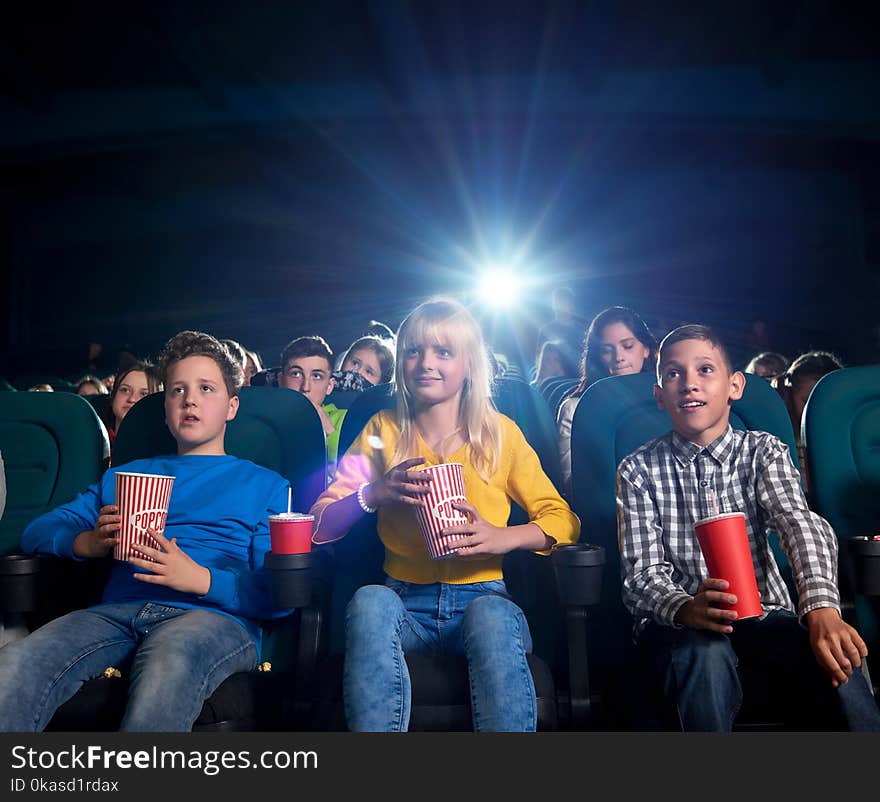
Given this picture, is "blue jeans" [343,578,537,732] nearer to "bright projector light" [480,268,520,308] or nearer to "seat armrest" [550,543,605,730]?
"seat armrest" [550,543,605,730]

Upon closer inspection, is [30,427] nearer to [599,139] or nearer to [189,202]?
[599,139]

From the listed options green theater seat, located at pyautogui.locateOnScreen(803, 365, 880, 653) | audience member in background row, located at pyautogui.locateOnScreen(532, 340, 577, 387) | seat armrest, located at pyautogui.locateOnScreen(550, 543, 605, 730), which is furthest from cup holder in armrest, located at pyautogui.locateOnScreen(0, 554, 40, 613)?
audience member in background row, located at pyautogui.locateOnScreen(532, 340, 577, 387)

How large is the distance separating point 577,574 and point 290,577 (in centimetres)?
52

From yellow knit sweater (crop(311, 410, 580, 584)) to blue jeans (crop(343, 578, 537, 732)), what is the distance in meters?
0.09

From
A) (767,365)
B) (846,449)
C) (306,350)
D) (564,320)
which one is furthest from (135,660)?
(564,320)

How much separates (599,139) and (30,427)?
8.30 meters

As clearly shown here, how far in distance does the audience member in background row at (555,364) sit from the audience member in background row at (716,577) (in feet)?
7.23

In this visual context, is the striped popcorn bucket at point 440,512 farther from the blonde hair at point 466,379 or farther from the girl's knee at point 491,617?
the blonde hair at point 466,379

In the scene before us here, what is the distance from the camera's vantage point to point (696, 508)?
5.29 ft

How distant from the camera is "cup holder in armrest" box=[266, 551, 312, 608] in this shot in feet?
4.83

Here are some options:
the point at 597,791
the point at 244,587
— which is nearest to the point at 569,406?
the point at 244,587

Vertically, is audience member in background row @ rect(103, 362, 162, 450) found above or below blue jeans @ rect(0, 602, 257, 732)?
above

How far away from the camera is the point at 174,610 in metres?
1.56

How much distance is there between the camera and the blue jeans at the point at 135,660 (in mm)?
1302
